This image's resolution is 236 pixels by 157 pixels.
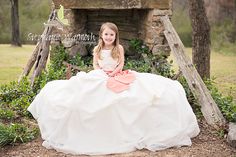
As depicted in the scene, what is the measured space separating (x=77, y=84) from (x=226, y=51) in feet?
47.9

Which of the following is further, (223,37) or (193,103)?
(223,37)

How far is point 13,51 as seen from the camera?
1780 cm

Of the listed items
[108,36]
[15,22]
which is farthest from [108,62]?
[15,22]

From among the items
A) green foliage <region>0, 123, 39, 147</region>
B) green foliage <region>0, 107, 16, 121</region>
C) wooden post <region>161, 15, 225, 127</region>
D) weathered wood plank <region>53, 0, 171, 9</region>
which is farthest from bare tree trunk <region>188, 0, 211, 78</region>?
green foliage <region>0, 123, 39, 147</region>

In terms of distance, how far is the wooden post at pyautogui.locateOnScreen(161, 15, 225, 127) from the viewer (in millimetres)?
6113

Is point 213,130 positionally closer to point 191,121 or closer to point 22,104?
point 191,121

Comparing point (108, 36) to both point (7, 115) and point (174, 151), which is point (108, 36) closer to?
point (174, 151)

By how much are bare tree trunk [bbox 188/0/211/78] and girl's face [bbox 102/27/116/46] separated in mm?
3315

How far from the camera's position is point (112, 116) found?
5.02 m

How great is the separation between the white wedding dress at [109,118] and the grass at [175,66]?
17.9 ft

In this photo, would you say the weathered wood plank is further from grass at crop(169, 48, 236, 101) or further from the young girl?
grass at crop(169, 48, 236, 101)

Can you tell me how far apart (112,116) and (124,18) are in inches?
174

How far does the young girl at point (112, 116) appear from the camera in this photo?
16.4 feet

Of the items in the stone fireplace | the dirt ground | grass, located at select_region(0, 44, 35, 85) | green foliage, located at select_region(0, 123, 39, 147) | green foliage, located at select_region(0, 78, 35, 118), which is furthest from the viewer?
grass, located at select_region(0, 44, 35, 85)
